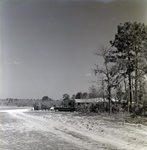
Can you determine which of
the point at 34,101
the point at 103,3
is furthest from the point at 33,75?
the point at 103,3

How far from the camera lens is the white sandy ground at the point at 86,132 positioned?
3410mm

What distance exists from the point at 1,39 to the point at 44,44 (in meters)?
0.78

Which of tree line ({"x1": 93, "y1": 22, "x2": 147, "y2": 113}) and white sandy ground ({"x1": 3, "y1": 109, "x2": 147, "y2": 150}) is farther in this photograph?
tree line ({"x1": 93, "y1": 22, "x2": 147, "y2": 113})

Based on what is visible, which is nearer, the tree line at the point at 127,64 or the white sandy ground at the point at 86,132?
the white sandy ground at the point at 86,132

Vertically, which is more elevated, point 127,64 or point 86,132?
point 127,64

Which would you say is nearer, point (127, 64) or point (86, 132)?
point (86, 132)

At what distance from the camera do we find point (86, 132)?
3.96 meters

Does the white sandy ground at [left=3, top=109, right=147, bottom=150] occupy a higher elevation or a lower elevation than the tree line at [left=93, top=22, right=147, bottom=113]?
lower

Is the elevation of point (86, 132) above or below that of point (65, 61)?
below

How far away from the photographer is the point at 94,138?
3.62 meters

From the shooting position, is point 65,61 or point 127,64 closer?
point 65,61

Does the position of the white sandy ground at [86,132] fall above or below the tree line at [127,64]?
below

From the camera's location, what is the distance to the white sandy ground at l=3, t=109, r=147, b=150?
11.2 ft

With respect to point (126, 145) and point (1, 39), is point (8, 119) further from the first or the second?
point (126, 145)
